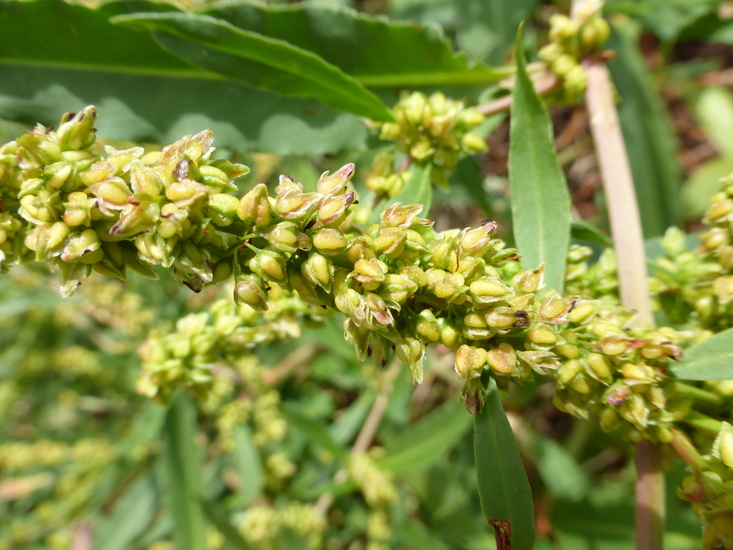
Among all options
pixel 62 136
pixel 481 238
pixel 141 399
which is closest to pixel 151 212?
pixel 62 136

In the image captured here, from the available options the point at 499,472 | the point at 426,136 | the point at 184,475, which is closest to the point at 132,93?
the point at 426,136

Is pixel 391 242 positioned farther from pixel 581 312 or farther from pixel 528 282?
pixel 581 312

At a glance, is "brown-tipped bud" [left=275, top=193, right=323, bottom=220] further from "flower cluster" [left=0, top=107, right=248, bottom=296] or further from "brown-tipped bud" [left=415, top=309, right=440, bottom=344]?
"brown-tipped bud" [left=415, top=309, right=440, bottom=344]

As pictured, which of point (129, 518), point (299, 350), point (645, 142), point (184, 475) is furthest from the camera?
point (299, 350)

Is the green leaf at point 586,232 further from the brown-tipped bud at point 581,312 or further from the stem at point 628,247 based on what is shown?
the brown-tipped bud at point 581,312

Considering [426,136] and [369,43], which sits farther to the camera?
[369,43]

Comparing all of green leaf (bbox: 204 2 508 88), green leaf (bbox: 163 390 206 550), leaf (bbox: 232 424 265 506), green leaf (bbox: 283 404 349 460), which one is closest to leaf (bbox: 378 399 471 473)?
green leaf (bbox: 283 404 349 460)
